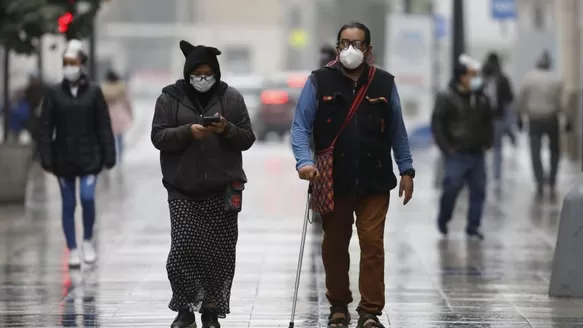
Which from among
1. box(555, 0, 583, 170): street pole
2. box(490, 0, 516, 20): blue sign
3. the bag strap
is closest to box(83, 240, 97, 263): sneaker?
the bag strap

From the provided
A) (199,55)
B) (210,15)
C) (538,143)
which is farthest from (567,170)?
(210,15)

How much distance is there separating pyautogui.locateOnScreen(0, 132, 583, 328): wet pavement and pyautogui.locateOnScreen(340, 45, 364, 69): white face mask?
1.67 m

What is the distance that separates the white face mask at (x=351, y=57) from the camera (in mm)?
9359

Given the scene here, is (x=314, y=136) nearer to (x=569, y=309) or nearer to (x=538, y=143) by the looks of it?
(x=569, y=309)

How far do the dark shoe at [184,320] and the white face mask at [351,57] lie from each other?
1.75 m

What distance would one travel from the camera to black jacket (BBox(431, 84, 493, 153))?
15289mm

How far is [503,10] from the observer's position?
31.6m

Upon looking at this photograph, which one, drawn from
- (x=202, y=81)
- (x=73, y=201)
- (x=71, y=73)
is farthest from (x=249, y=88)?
(x=202, y=81)

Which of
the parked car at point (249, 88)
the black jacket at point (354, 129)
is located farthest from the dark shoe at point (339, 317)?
the parked car at point (249, 88)

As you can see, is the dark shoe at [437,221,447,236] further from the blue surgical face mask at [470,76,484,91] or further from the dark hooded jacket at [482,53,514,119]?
the dark hooded jacket at [482,53,514,119]

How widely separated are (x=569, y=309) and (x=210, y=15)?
82.0 metres

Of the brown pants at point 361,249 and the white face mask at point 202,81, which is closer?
the white face mask at point 202,81

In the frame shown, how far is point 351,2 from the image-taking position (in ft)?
191

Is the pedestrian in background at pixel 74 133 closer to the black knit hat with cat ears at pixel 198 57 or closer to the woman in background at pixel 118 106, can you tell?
the black knit hat with cat ears at pixel 198 57
